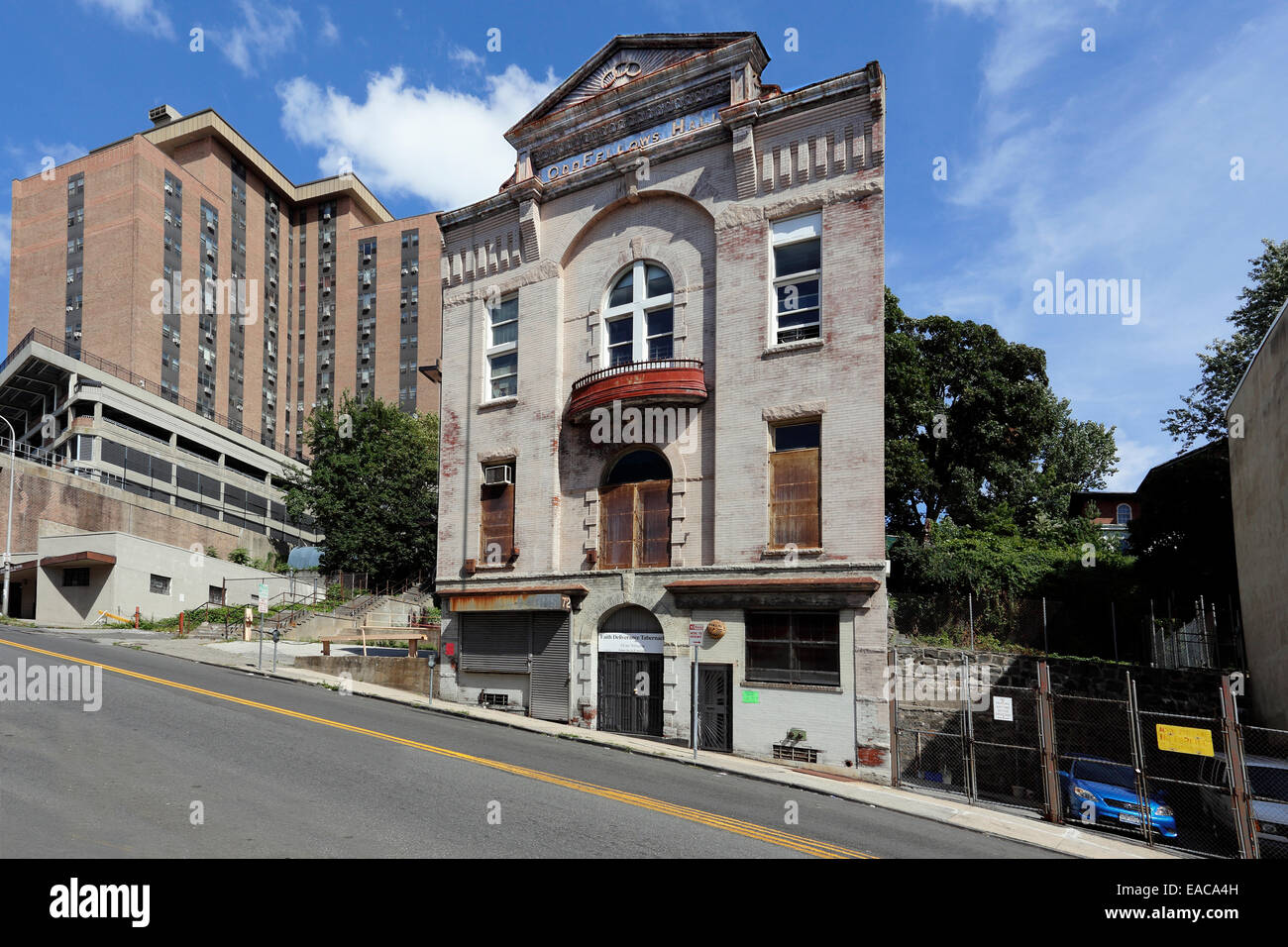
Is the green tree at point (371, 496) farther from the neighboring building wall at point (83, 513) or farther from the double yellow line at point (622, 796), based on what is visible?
the double yellow line at point (622, 796)

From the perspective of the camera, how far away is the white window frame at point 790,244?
2209 centimetres

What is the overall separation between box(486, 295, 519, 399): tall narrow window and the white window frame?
8.61 m

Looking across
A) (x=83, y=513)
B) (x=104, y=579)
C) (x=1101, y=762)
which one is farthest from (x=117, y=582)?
(x=1101, y=762)

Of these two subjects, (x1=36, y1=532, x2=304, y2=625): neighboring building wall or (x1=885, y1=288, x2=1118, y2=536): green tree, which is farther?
(x1=36, y1=532, x2=304, y2=625): neighboring building wall

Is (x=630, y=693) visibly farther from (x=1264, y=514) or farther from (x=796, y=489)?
(x=1264, y=514)

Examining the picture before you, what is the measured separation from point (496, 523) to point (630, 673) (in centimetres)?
662

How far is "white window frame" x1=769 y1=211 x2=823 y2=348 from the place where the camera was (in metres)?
22.1

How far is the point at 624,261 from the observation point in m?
25.2

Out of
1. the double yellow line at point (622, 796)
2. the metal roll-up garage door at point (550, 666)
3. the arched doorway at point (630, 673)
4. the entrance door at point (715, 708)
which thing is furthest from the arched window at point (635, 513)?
the double yellow line at point (622, 796)

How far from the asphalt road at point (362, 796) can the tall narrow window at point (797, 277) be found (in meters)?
11.1

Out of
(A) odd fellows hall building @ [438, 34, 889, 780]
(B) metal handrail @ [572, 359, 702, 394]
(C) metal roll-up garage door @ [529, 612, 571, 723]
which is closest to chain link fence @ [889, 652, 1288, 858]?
(A) odd fellows hall building @ [438, 34, 889, 780]

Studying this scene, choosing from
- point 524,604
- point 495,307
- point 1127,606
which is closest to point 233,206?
point 495,307

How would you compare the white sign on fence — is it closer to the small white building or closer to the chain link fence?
the chain link fence
